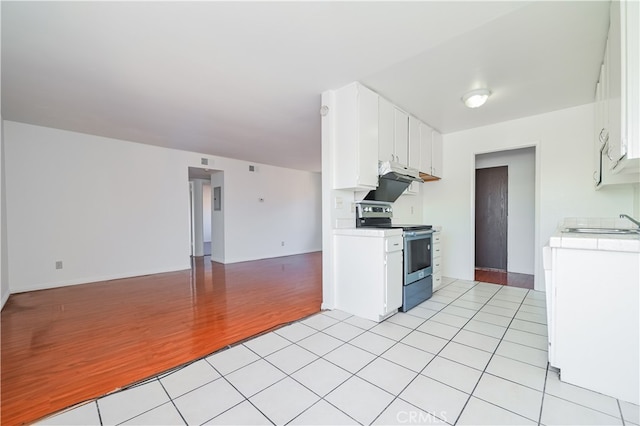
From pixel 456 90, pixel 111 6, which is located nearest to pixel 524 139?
pixel 456 90

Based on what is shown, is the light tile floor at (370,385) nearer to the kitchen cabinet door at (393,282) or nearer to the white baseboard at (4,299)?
the kitchen cabinet door at (393,282)

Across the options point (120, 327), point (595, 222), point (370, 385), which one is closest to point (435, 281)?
point (595, 222)

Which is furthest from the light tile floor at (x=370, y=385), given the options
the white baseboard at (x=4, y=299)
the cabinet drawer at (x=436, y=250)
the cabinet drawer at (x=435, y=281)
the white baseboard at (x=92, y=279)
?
the white baseboard at (x=92, y=279)

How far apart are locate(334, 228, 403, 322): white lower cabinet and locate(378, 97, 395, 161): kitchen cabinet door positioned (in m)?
0.98

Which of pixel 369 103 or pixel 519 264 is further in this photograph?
pixel 519 264

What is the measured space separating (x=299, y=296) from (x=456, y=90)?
3074 mm

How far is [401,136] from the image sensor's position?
3453 millimetres

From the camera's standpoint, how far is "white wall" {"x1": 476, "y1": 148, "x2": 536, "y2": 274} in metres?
4.68

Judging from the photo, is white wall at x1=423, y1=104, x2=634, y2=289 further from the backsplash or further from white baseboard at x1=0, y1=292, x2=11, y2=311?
white baseboard at x1=0, y1=292, x2=11, y2=311

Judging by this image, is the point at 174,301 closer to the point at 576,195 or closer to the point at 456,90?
the point at 456,90

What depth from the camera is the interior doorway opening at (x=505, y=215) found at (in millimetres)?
4688

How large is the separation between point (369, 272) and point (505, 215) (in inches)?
150

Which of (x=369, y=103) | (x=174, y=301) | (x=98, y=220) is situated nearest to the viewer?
(x=369, y=103)

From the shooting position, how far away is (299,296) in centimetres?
351
